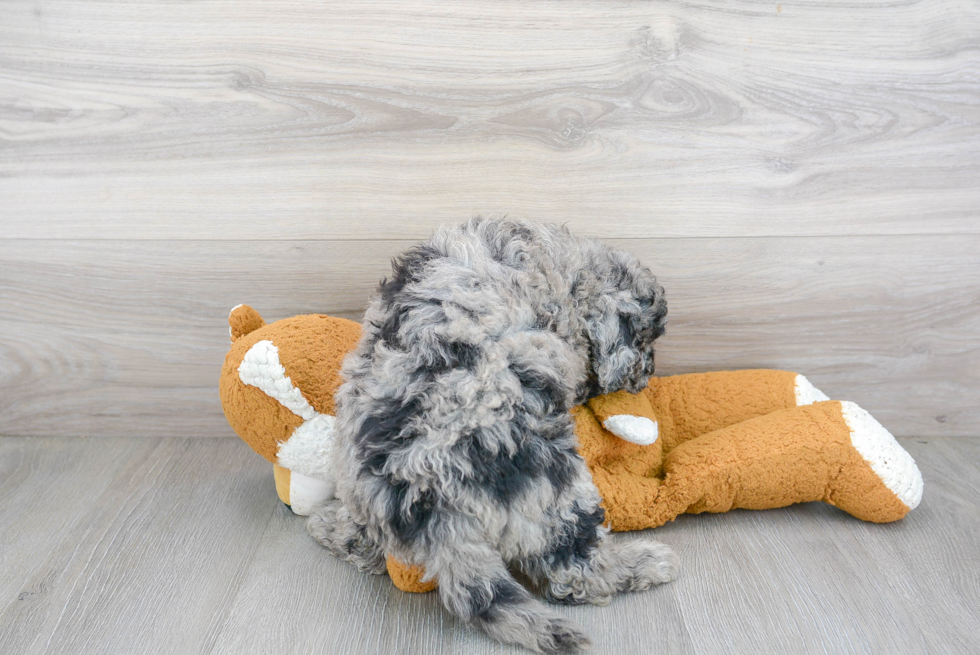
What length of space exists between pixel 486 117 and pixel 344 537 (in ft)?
2.58

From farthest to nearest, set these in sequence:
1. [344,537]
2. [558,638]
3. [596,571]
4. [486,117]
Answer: [486,117]
[344,537]
[596,571]
[558,638]

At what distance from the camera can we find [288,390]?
110cm

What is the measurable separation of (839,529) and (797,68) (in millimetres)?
829

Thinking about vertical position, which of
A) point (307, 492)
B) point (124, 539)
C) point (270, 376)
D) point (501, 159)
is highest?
point (501, 159)

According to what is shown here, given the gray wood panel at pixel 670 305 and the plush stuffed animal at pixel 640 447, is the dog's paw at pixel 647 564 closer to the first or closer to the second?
the plush stuffed animal at pixel 640 447

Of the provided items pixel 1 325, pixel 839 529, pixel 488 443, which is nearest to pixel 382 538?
pixel 488 443

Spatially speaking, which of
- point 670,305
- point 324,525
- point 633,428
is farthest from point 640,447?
point 324,525

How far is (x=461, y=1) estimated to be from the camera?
1273mm

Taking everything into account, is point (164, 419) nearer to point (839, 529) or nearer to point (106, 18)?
point (106, 18)

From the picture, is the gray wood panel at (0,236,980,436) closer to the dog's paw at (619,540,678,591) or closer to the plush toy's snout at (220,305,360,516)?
the plush toy's snout at (220,305,360,516)

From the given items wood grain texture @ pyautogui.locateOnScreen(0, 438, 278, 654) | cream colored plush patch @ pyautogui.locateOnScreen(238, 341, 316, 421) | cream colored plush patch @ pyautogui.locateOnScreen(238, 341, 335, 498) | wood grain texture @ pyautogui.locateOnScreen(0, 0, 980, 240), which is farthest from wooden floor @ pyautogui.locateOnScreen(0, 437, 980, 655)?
wood grain texture @ pyautogui.locateOnScreen(0, 0, 980, 240)

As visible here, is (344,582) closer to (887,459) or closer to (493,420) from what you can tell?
(493,420)

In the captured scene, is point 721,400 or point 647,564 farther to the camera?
point 721,400

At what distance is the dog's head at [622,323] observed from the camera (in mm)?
1043
